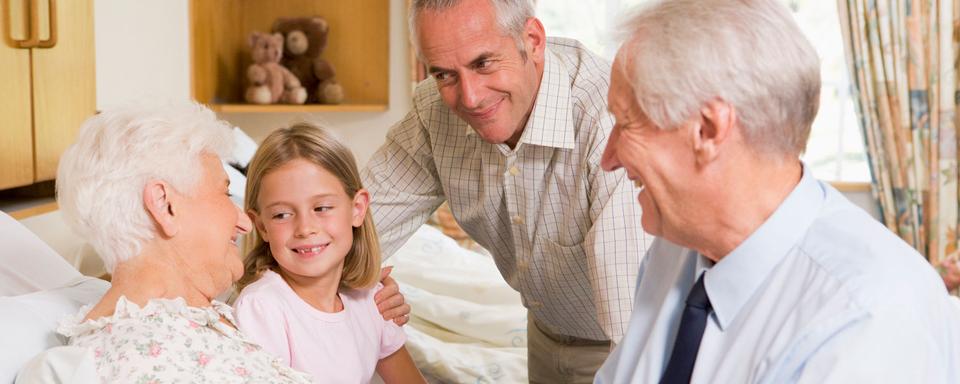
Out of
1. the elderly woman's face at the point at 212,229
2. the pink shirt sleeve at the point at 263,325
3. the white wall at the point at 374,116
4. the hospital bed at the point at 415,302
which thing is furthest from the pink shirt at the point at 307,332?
the white wall at the point at 374,116

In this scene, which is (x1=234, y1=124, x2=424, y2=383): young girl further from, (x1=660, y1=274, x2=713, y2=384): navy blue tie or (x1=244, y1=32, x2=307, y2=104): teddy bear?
(x1=244, y1=32, x2=307, y2=104): teddy bear

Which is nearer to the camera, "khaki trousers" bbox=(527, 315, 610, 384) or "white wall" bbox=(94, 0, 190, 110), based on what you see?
"khaki trousers" bbox=(527, 315, 610, 384)

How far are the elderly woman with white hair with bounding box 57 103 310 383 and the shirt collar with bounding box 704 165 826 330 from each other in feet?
2.04

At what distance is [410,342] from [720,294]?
1313mm

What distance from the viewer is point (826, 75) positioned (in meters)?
4.74

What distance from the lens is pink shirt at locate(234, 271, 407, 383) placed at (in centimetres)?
161

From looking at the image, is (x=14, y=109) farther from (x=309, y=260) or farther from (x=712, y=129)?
(x=712, y=129)

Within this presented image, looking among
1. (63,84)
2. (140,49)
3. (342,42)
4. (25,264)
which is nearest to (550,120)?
(25,264)

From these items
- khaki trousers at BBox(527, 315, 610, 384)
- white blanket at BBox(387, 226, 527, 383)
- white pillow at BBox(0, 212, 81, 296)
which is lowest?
white blanket at BBox(387, 226, 527, 383)

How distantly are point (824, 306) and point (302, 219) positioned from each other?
970mm

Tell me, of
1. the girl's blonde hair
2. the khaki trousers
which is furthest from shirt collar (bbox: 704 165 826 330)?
the khaki trousers

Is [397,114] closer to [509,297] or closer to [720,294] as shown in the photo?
[509,297]

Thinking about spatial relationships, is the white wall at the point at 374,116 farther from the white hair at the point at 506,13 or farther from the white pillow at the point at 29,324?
the white pillow at the point at 29,324

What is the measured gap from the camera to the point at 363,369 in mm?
1752
